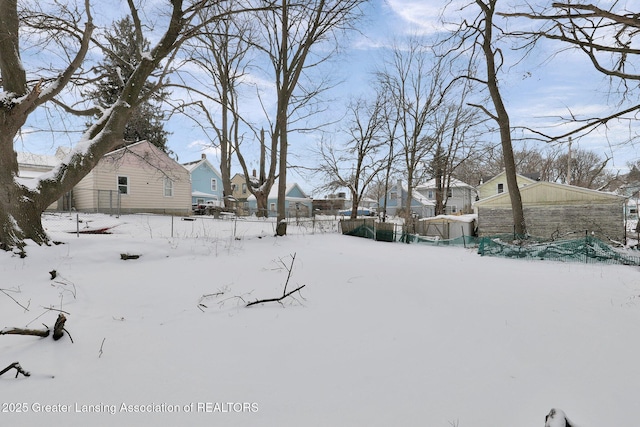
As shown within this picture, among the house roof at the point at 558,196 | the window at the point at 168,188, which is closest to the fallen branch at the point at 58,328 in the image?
the house roof at the point at 558,196

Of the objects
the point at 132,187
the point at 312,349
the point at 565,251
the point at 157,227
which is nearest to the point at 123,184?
the point at 132,187

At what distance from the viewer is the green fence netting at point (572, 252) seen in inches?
305

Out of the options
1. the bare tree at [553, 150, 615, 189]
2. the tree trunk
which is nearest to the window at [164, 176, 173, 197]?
the tree trunk

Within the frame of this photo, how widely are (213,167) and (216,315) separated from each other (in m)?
33.9

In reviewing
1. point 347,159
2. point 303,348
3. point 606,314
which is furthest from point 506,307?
point 347,159

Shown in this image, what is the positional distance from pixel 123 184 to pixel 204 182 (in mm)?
14428

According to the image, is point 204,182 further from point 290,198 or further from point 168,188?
point 290,198

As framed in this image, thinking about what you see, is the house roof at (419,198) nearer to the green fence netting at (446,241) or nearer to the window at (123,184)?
the green fence netting at (446,241)

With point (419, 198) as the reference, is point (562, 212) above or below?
below

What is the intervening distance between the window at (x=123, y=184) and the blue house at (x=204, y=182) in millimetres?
12079

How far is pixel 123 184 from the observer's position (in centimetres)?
1961

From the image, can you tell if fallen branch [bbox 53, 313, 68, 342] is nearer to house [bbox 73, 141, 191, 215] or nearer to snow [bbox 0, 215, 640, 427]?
snow [bbox 0, 215, 640, 427]

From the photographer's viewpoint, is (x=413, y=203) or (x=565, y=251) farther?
(x=413, y=203)

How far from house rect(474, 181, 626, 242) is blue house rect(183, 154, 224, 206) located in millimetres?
26901
